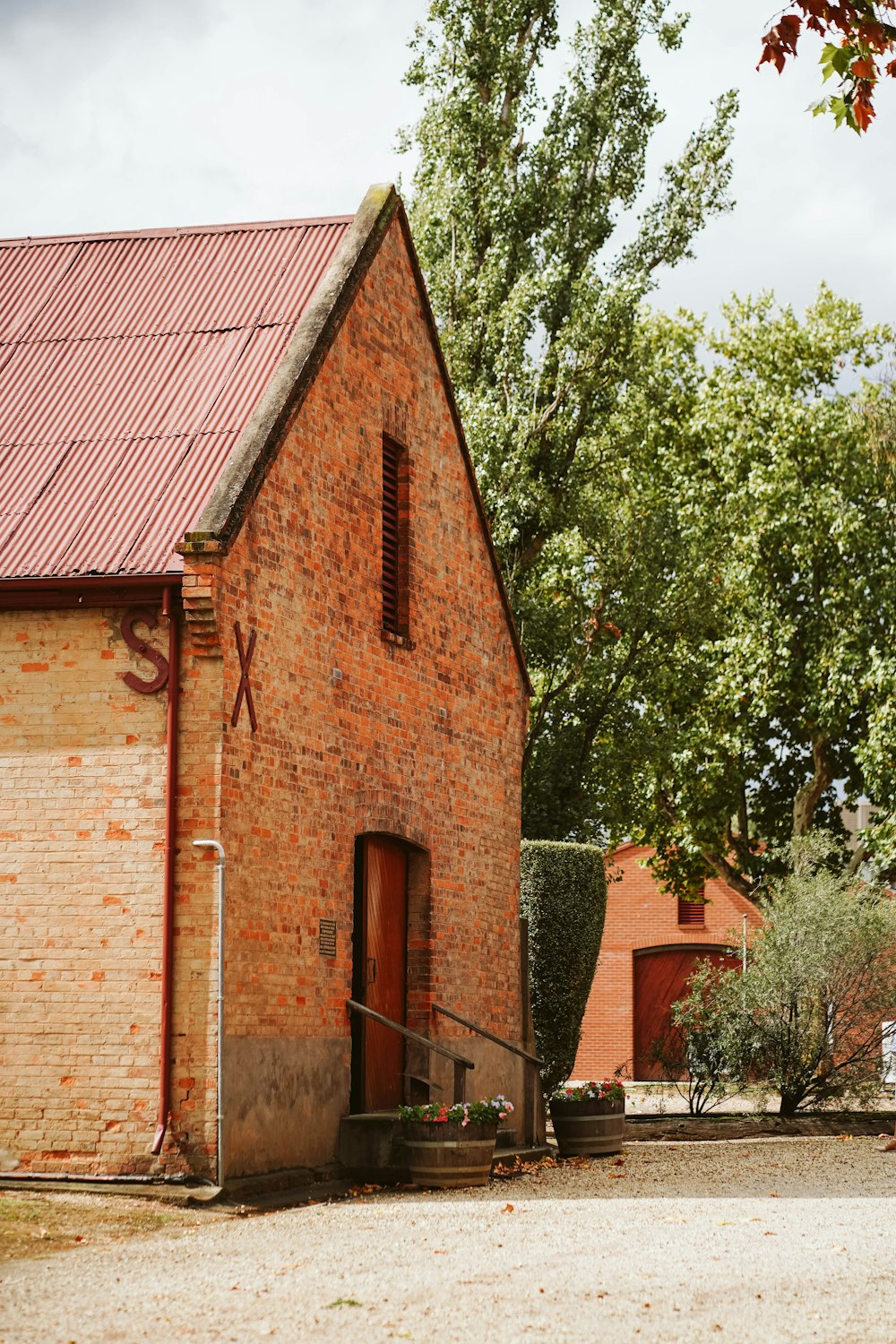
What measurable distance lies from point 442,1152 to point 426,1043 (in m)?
1.21

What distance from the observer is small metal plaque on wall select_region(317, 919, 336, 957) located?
12836 mm

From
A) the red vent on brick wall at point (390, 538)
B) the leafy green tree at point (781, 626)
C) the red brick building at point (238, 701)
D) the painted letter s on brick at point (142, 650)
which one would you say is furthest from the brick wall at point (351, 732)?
the leafy green tree at point (781, 626)

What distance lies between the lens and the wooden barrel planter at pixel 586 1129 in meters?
15.3

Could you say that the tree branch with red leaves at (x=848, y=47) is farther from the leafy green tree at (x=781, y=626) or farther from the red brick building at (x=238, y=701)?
the leafy green tree at (x=781, y=626)

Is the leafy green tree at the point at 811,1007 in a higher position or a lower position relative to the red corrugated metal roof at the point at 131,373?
lower

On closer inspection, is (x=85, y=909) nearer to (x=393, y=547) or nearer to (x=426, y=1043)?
(x=426, y=1043)

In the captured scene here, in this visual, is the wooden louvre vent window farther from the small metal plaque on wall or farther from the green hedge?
the green hedge

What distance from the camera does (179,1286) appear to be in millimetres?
7797

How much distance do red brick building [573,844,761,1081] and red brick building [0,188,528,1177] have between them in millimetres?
19458

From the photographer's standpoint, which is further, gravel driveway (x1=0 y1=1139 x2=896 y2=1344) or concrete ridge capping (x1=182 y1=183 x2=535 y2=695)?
concrete ridge capping (x1=182 y1=183 x2=535 y2=695)

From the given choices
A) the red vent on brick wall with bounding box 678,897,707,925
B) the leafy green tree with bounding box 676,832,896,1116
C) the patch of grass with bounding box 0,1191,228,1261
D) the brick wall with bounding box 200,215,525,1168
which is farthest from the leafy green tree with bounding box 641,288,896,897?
the patch of grass with bounding box 0,1191,228,1261

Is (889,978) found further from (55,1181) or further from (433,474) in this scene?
(55,1181)

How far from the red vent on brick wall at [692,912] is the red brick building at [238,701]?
19867 millimetres

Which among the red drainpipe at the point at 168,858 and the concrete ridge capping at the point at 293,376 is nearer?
the red drainpipe at the point at 168,858
